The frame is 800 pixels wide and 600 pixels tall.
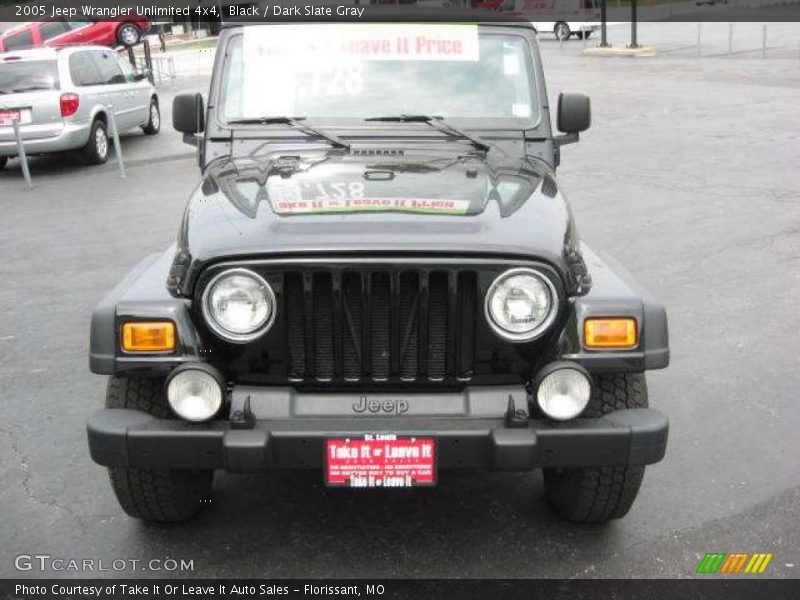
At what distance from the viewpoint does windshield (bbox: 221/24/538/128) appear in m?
4.49

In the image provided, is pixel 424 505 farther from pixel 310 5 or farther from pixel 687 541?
pixel 310 5

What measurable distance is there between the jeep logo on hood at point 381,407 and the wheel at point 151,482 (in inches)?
25.5

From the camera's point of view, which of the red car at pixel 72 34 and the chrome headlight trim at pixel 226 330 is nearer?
the chrome headlight trim at pixel 226 330

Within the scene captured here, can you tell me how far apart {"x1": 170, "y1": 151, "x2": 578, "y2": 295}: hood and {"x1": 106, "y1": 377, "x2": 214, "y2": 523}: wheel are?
Answer: 1.29 feet

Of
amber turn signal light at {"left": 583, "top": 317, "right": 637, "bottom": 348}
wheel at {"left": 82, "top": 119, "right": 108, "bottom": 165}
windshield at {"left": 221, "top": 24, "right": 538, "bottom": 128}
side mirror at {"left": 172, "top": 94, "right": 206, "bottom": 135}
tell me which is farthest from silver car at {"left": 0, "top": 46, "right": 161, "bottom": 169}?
amber turn signal light at {"left": 583, "top": 317, "right": 637, "bottom": 348}

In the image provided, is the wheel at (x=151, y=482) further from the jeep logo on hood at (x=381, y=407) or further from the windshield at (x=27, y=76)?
the windshield at (x=27, y=76)

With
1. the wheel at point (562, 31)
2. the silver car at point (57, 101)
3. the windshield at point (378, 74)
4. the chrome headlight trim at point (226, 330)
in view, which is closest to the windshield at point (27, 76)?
the silver car at point (57, 101)

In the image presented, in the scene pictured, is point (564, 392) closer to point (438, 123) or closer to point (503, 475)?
point (503, 475)

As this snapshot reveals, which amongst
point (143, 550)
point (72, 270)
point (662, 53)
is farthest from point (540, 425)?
point (662, 53)

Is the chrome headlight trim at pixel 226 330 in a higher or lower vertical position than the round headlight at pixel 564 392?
higher

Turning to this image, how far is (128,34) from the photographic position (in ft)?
92.0

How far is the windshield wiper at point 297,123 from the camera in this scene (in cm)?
430

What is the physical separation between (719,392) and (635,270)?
2340 millimetres

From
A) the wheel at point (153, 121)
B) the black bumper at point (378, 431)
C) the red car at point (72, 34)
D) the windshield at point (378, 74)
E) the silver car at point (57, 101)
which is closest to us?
the black bumper at point (378, 431)
